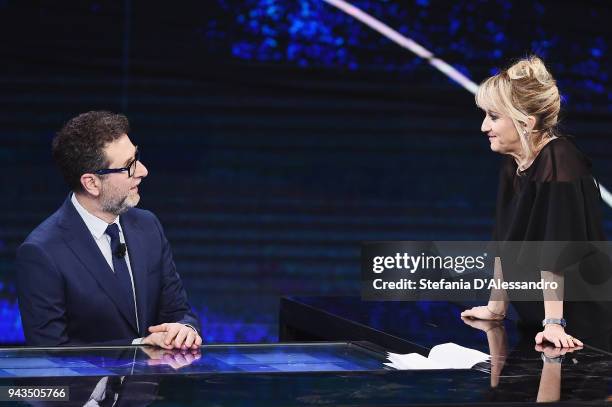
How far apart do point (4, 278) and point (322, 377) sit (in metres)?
3.91

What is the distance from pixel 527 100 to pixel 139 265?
1307 millimetres

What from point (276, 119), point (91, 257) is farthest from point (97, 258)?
point (276, 119)

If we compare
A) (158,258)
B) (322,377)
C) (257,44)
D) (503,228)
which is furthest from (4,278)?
(322,377)

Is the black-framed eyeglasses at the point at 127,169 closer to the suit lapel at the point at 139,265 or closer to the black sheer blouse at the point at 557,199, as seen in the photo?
the suit lapel at the point at 139,265

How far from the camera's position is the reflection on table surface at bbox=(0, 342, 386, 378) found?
2.42 metres

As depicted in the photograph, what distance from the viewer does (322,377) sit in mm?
2283

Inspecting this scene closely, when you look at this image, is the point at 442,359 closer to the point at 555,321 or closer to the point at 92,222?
the point at 555,321

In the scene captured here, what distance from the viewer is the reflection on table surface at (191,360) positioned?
242 centimetres

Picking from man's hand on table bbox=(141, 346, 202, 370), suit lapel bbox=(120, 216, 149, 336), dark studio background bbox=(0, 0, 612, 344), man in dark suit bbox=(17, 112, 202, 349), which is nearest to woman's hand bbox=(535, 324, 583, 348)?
man's hand on table bbox=(141, 346, 202, 370)

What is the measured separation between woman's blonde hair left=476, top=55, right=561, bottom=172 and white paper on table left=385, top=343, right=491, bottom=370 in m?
0.66

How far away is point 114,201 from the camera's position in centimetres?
338

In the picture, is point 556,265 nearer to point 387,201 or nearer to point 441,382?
point 441,382

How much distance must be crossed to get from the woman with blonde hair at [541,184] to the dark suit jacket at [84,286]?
40.8 inches

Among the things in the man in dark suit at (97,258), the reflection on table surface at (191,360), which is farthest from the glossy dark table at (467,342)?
the man in dark suit at (97,258)
